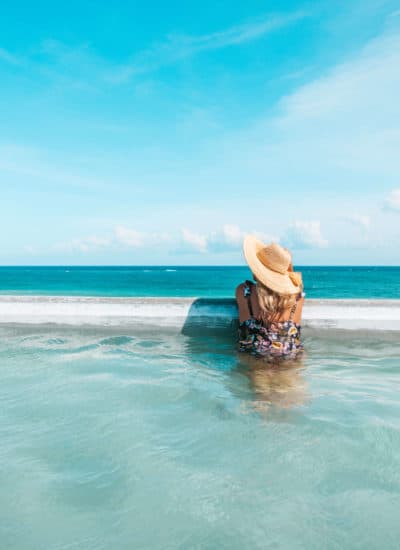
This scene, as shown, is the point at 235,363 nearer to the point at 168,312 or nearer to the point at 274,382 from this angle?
the point at 274,382

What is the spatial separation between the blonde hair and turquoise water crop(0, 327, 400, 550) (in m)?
0.77

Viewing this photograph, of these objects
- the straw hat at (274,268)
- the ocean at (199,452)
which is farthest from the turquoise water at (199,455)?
the straw hat at (274,268)

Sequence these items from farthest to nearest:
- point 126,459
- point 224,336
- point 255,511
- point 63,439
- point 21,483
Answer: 1. point 224,336
2. point 63,439
3. point 126,459
4. point 21,483
5. point 255,511

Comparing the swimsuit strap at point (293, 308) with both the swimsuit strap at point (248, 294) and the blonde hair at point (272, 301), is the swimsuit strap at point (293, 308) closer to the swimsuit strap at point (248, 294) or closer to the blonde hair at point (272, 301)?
the blonde hair at point (272, 301)

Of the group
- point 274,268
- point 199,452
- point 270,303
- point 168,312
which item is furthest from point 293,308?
point 168,312

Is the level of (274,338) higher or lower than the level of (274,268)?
lower

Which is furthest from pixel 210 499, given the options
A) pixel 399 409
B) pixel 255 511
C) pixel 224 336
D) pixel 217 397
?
pixel 224 336

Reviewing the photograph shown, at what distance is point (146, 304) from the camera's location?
796 cm

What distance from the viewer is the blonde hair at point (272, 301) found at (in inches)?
A: 208

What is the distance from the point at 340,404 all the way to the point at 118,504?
2654 mm

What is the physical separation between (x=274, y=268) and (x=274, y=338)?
0.93 metres

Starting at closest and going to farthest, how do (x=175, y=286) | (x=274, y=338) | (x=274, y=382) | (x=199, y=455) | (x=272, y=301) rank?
(x=199, y=455) < (x=274, y=382) < (x=272, y=301) < (x=274, y=338) < (x=175, y=286)

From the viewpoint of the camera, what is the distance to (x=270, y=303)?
5.34 m

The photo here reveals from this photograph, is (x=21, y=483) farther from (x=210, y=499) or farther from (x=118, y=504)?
(x=210, y=499)
